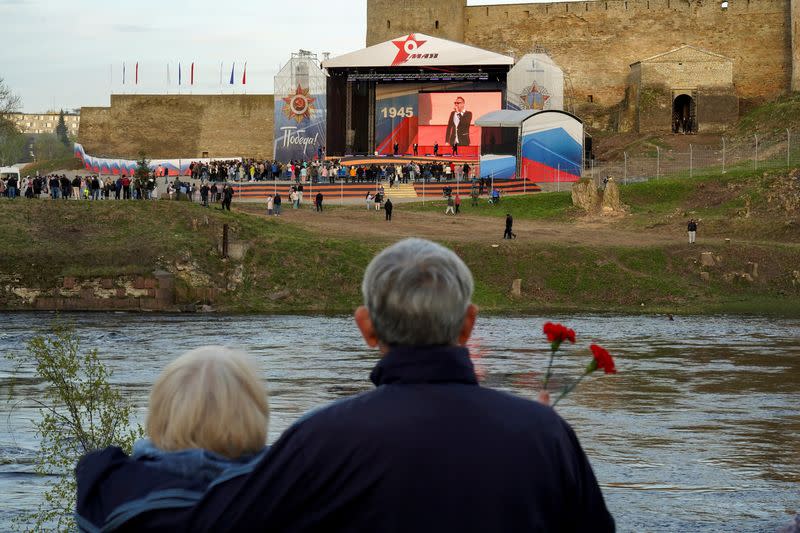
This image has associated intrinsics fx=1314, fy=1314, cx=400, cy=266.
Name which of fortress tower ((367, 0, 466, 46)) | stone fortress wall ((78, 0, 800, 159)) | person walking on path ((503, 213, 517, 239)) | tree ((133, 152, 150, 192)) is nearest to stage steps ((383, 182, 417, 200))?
tree ((133, 152, 150, 192))

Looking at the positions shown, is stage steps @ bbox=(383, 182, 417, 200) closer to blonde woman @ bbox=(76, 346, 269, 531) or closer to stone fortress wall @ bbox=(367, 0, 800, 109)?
stone fortress wall @ bbox=(367, 0, 800, 109)

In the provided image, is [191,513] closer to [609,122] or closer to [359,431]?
[359,431]

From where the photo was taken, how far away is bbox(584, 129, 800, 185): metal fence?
53.1 metres

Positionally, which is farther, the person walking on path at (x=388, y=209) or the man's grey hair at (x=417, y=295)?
the person walking on path at (x=388, y=209)

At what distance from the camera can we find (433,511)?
11.0 ft

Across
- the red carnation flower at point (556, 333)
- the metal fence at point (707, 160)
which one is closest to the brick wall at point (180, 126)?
the metal fence at point (707, 160)

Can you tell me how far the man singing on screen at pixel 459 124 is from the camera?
202 ft

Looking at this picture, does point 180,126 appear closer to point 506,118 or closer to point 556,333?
point 506,118

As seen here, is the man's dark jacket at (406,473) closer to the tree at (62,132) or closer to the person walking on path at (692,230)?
the person walking on path at (692,230)

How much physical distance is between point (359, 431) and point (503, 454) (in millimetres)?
380

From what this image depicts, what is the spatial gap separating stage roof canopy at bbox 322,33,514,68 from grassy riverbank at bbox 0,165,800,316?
1801 centimetres

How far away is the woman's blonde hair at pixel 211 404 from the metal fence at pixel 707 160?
4872 centimetres

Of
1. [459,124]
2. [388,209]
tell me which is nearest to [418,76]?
[459,124]

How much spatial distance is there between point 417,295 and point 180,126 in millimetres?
79670
